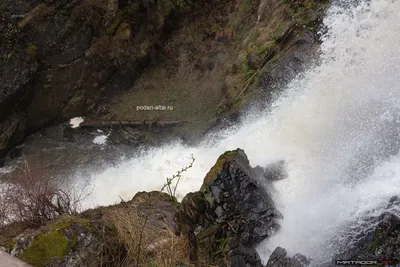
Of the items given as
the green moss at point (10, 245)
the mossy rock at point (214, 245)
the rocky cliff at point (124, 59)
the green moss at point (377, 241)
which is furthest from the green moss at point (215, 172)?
the green moss at point (10, 245)

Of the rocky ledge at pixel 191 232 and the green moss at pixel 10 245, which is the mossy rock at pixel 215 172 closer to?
the rocky ledge at pixel 191 232

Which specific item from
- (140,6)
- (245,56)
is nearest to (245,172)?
(245,56)

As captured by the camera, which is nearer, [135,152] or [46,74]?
[135,152]

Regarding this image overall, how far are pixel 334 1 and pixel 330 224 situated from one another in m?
5.21

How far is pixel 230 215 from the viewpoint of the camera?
631 centimetres

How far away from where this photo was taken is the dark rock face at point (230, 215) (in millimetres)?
5988

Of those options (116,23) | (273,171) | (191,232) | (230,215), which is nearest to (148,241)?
(191,232)

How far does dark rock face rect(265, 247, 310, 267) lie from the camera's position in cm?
566

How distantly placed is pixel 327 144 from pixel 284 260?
276cm

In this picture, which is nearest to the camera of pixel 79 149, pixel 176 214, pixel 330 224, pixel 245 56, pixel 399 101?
pixel 330 224

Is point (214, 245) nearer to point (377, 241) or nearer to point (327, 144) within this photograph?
point (377, 241)

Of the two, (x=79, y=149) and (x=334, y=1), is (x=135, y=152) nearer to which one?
(x=79, y=149)

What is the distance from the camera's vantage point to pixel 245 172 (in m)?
6.70

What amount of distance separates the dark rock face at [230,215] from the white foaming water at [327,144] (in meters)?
0.33
